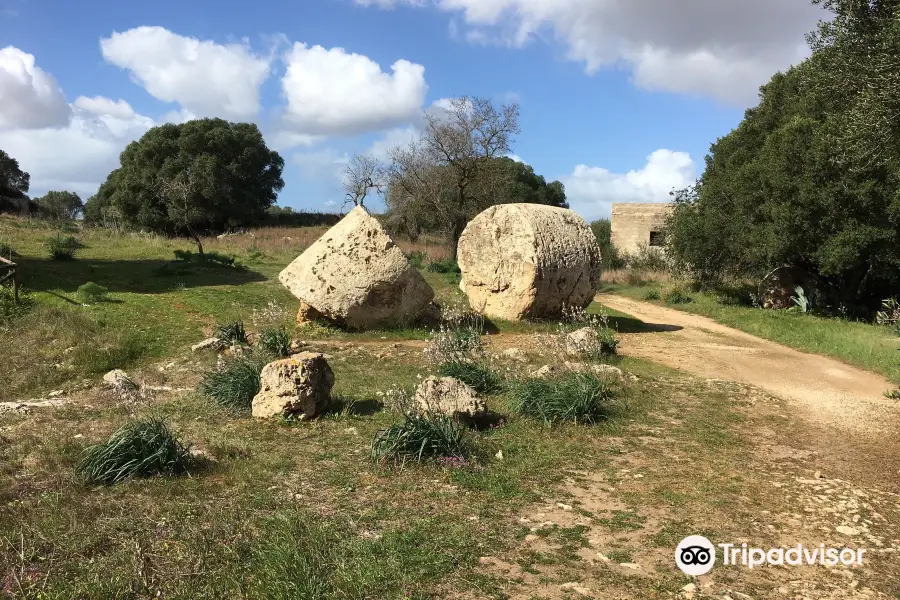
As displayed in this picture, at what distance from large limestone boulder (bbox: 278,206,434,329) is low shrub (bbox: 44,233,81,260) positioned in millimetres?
10382

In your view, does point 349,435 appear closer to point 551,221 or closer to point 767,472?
point 767,472

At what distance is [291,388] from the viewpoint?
6984 mm

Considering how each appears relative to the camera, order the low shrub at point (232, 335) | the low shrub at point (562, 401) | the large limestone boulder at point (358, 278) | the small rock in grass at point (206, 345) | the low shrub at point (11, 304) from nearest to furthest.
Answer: the low shrub at point (562, 401) < the small rock in grass at point (206, 345) < the low shrub at point (232, 335) < the low shrub at point (11, 304) < the large limestone boulder at point (358, 278)

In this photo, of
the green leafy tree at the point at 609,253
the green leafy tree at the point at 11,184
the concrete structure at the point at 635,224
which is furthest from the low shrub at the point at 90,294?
the green leafy tree at the point at 11,184

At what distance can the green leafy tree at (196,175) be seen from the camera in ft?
125

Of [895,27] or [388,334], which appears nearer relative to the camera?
[895,27]

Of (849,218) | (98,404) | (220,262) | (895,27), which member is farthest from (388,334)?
(849,218)

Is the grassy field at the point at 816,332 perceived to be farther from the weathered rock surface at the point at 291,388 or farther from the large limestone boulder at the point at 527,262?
the weathered rock surface at the point at 291,388

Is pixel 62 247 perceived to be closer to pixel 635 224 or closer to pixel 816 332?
pixel 816 332

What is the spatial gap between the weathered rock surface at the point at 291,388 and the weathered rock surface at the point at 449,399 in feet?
3.93

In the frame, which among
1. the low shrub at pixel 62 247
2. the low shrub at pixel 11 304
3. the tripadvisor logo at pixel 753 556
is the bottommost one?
the tripadvisor logo at pixel 753 556

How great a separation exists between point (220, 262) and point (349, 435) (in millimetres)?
15584

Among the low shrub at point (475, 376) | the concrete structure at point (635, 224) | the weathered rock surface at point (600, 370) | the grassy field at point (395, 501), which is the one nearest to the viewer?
the grassy field at point (395, 501)

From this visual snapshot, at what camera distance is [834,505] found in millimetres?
5172
